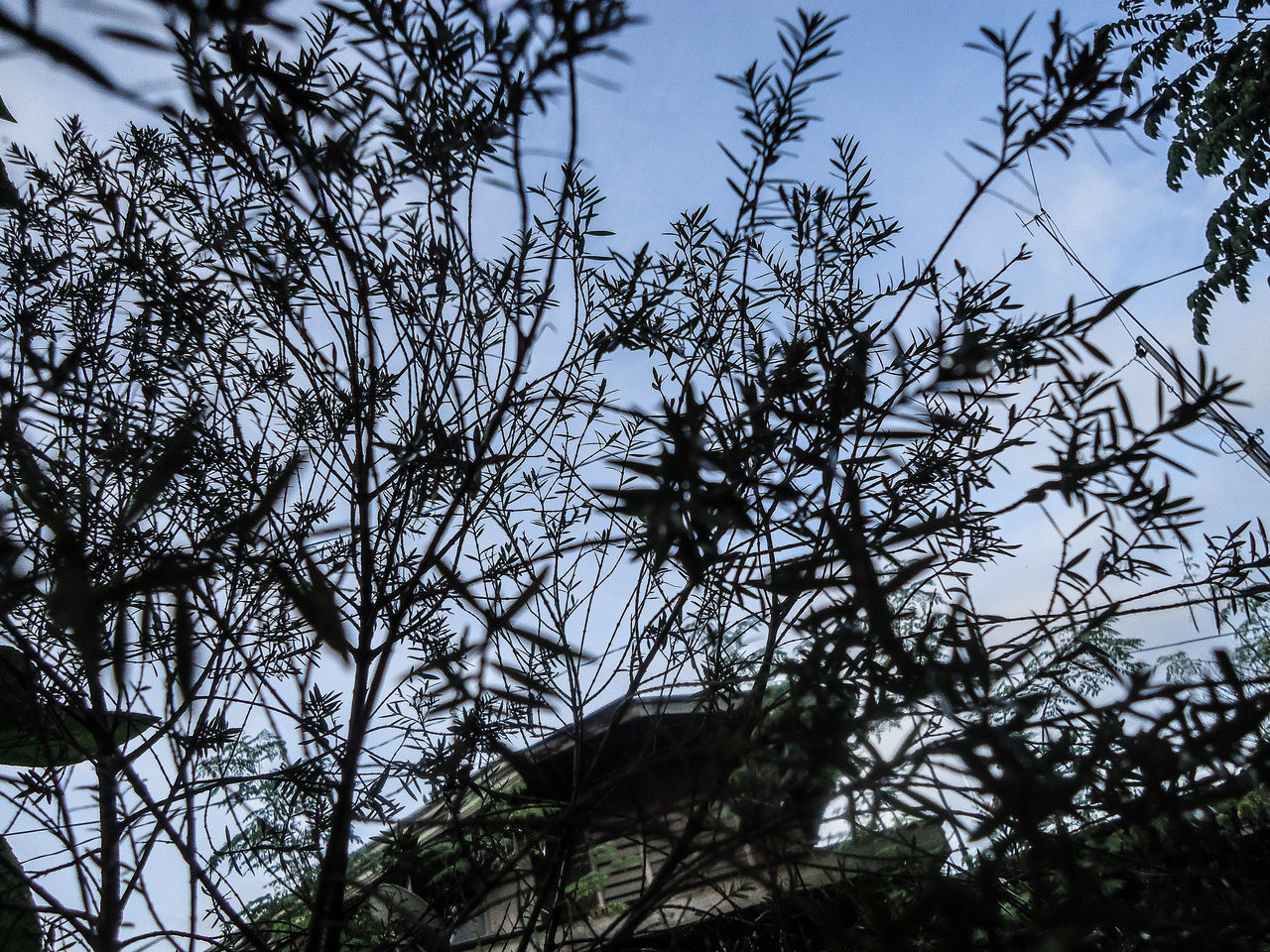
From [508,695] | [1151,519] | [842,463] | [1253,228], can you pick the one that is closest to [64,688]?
Result: [508,695]

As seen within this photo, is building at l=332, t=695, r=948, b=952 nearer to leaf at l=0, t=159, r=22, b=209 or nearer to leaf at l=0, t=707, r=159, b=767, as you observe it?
leaf at l=0, t=707, r=159, b=767

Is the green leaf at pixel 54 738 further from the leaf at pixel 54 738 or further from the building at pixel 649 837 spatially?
the building at pixel 649 837

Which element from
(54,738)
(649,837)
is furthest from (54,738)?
(649,837)

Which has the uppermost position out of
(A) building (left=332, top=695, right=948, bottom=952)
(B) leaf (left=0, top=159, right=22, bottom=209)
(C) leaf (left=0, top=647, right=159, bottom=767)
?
(B) leaf (left=0, top=159, right=22, bottom=209)

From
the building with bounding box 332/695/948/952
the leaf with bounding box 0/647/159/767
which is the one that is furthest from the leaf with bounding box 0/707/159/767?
the building with bounding box 332/695/948/952

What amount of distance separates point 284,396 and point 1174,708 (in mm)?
1715

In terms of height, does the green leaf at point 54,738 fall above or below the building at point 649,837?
above

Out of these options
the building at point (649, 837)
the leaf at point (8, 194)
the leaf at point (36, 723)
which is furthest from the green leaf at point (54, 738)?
the leaf at point (8, 194)

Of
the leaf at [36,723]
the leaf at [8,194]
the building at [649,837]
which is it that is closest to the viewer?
the building at [649,837]

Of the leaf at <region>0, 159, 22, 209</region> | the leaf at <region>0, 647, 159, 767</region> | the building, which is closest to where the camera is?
the building

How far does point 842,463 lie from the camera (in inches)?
41.4

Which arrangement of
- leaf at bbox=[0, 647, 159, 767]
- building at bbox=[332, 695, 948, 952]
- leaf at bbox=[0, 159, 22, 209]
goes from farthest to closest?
leaf at bbox=[0, 159, 22, 209]
leaf at bbox=[0, 647, 159, 767]
building at bbox=[332, 695, 948, 952]

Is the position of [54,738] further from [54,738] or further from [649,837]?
[649,837]

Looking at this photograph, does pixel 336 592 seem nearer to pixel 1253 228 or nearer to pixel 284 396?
pixel 284 396
